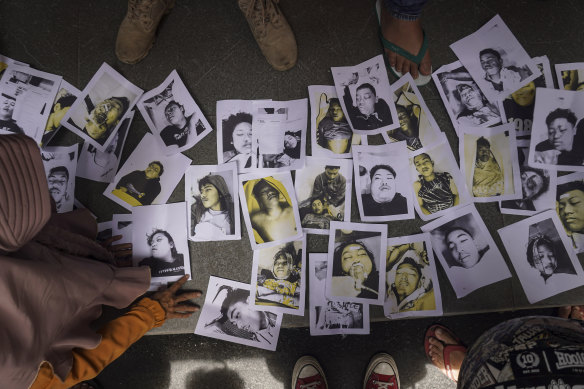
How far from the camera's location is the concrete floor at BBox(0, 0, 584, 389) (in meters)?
1.58

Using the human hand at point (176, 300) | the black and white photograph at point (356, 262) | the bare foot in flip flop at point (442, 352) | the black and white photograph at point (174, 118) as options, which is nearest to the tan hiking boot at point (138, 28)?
the black and white photograph at point (174, 118)

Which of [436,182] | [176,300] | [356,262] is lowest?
[176,300]

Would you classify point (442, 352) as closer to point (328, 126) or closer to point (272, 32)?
point (328, 126)

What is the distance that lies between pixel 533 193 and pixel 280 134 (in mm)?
1024

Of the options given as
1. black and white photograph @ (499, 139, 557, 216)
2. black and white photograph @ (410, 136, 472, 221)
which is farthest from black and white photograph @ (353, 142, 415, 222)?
black and white photograph @ (499, 139, 557, 216)

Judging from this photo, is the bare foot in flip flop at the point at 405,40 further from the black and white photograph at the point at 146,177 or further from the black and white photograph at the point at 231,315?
the black and white photograph at the point at 231,315

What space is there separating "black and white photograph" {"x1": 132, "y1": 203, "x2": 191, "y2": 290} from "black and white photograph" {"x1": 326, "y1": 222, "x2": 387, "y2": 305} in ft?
1.89

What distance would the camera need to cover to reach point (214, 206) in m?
1.53

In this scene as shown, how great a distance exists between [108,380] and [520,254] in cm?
174

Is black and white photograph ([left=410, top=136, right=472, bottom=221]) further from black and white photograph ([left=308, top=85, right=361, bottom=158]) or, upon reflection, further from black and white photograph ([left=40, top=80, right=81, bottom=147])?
black and white photograph ([left=40, top=80, right=81, bottom=147])

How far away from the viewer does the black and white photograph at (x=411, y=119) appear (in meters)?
1.55

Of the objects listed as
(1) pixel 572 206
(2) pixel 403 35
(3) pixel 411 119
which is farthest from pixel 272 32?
(1) pixel 572 206

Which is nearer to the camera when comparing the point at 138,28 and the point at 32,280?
the point at 32,280

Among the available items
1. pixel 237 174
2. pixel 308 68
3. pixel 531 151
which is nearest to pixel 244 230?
pixel 237 174
